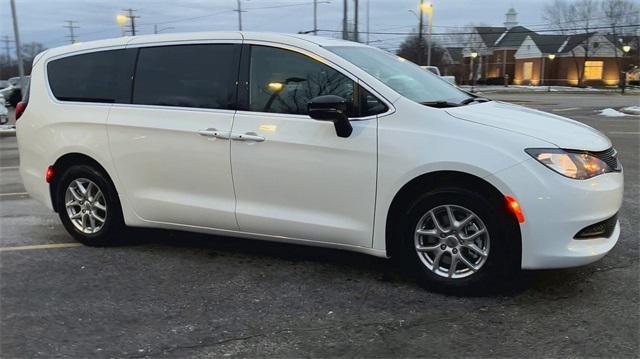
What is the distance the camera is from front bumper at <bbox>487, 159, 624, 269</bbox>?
144 inches

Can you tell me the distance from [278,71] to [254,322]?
1909 mm

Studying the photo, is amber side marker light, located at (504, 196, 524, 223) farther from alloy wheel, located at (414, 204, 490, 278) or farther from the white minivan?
alloy wheel, located at (414, 204, 490, 278)

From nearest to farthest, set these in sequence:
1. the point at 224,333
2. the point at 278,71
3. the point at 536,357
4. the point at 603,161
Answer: the point at 536,357, the point at 224,333, the point at 603,161, the point at 278,71

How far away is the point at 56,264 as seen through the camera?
489cm

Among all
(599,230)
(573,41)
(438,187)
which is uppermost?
(573,41)

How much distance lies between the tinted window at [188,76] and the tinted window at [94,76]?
0.14 m

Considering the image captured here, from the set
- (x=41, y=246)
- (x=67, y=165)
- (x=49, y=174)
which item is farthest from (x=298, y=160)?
(x=41, y=246)

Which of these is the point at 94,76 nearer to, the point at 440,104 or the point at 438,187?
the point at 440,104

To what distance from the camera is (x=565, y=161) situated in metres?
3.73

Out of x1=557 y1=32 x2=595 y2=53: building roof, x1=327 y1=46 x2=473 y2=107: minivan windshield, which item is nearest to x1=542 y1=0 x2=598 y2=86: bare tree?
x1=557 y1=32 x2=595 y2=53: building roof

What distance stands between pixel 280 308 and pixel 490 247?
144 cm

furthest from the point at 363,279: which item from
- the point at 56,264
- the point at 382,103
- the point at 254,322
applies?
the point at 56,264

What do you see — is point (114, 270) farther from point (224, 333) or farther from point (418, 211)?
point (418, 211)

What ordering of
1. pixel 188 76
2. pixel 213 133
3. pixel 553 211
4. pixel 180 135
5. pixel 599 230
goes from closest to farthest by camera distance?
pixel 553 211, pixel 599 230, pixel 213 133, pixel 180 135, pixel 188 76
